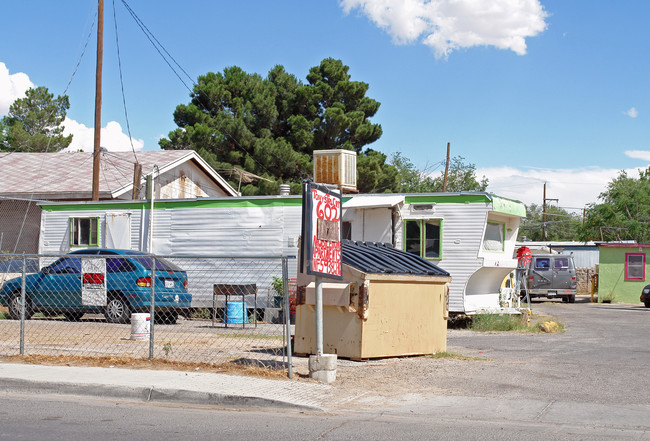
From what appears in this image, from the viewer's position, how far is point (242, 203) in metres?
18.9

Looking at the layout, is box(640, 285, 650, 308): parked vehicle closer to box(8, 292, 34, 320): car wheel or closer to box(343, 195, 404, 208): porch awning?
box(343, 195, 404, 208): porch awning

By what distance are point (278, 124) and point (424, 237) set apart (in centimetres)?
2334

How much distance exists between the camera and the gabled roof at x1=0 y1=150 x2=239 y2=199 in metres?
25.6

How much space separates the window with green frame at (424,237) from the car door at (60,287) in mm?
7501

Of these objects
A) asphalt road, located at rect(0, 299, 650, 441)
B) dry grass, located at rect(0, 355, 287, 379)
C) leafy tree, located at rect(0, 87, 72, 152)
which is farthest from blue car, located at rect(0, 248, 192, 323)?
leafy tree, located at rect(0, 87, 72, 152)

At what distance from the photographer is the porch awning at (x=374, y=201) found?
56.9ft

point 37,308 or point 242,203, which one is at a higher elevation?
point 242,203

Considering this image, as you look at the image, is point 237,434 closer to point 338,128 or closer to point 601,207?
Result: point 338,128

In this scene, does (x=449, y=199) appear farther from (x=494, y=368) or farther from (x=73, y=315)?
(x=73, y=315)

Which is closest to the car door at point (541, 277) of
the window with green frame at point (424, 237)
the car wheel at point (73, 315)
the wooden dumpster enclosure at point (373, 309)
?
the window with green frame at point (424, 237)

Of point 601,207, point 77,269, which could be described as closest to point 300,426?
point 77,269

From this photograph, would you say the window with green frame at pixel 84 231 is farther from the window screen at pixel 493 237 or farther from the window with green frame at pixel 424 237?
the window screen at pixel 493 237

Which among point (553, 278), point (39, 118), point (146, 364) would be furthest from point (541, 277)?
point (39, 118)

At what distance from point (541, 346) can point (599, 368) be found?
2.86m
